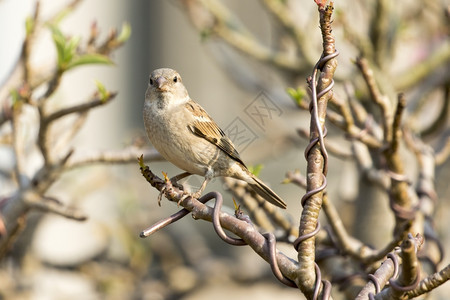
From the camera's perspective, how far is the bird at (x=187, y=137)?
2.37 metres

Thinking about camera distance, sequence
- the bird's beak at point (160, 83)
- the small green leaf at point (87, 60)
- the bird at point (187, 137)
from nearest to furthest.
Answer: the bird at point (187, 137) < the bird's beak at point (160, 83) < the small green leaf at point (87, 60)

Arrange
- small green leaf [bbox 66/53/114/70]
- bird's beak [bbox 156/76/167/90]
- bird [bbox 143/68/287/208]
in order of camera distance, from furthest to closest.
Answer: small green leaf [bbox 66/53/114/70], bird's beak [bbox 156/76/167/90], bird [bbox 143/68/287/208]

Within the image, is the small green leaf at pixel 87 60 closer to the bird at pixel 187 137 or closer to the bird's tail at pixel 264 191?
the bird at pixel 187 137

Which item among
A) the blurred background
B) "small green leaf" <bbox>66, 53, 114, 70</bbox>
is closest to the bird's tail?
the blurred background

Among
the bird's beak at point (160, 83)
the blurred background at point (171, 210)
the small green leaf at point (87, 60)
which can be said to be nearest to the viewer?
the bird's beak at point (160, 83)

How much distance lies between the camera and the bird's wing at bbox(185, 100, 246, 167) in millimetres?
2547

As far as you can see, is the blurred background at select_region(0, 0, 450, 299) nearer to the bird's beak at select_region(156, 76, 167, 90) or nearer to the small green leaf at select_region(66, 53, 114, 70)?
the small green leaf at select_region(66, 53, 114, 70)

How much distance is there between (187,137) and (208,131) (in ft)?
0.53

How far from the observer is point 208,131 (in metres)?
2.58

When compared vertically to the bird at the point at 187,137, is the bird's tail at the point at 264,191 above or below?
below

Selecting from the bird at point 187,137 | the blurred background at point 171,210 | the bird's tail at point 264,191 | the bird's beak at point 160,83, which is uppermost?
the bird's beak at point 160,83

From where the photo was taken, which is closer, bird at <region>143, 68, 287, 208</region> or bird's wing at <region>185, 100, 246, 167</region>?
bird at <region>143, 68, 287, 208</region>

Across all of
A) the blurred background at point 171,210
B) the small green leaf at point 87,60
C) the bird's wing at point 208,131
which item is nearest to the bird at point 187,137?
the bird's wing at point 208,131

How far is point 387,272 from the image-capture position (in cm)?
175
